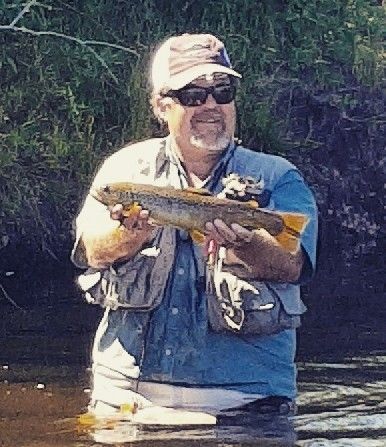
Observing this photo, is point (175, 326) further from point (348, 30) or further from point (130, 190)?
point (348, 30)

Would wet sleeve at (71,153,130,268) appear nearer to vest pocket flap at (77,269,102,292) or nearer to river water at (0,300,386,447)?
vest pocket flap at (77,269,102,292)

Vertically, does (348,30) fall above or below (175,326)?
above

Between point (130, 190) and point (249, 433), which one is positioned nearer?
point (130, 190)

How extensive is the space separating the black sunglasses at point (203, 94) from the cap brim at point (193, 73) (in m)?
0.02

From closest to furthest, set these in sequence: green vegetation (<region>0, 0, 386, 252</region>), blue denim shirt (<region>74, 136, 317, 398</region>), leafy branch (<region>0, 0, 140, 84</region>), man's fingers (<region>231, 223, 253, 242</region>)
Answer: man's fingers (<region>231, 223, 253, 242</region>)
blue denim shirt (<region>74, 136, 317, 398</region>)
leafy branch (<region>0, 0, 140, 84</region>)
green vegetation (<region>0, 0, 386, 252</region>)

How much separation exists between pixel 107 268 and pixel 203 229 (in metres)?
0.42

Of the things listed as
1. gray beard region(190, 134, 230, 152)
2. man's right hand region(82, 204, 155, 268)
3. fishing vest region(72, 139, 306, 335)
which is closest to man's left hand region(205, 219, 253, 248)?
fishing vest region(72, 139, 306, 335)

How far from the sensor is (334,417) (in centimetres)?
580

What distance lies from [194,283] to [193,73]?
2.37ft

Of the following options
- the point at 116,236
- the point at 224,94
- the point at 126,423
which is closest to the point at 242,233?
the point at 116,236

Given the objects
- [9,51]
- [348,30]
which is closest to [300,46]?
[348,30]

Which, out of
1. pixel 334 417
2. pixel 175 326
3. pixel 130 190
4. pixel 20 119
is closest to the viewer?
pixel 130 190

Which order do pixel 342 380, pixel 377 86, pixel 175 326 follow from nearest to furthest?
1. pixel 175 326
2. pixel 342 380
3. pixel 377 86

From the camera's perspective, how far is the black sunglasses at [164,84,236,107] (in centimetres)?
450
